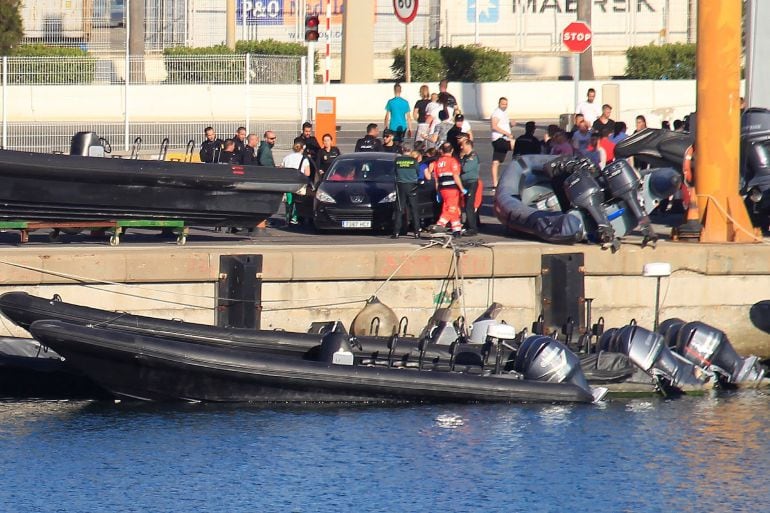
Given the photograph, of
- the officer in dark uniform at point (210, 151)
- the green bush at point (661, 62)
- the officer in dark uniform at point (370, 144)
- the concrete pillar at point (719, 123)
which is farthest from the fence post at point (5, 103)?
the green bush at point (661, 62)

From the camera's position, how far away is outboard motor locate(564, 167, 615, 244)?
17547 millimetres

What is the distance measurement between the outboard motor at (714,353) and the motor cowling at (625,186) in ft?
5.85

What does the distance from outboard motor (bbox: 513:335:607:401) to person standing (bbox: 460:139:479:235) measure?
339cm

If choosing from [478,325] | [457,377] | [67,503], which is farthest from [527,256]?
[67,503]

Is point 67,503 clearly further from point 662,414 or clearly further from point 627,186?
point 627,186

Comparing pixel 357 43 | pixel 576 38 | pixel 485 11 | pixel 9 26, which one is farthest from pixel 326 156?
pixel 485 11

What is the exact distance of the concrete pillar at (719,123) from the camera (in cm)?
1783

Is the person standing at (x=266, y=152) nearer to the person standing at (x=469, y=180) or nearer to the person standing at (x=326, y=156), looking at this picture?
the person standing at (x=326, y=156)

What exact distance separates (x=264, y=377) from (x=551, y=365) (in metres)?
2.95

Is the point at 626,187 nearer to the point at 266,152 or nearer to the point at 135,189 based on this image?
the point at 135,189

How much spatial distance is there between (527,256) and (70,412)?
532 centimetres

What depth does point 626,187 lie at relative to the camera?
17.8 m

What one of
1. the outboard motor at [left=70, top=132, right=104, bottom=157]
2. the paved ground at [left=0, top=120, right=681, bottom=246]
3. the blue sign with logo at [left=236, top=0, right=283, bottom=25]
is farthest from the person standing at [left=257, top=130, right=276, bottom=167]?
the blue sign with logo at [left=236, top=0, right=283, bottom=25]

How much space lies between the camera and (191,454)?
13.8m
